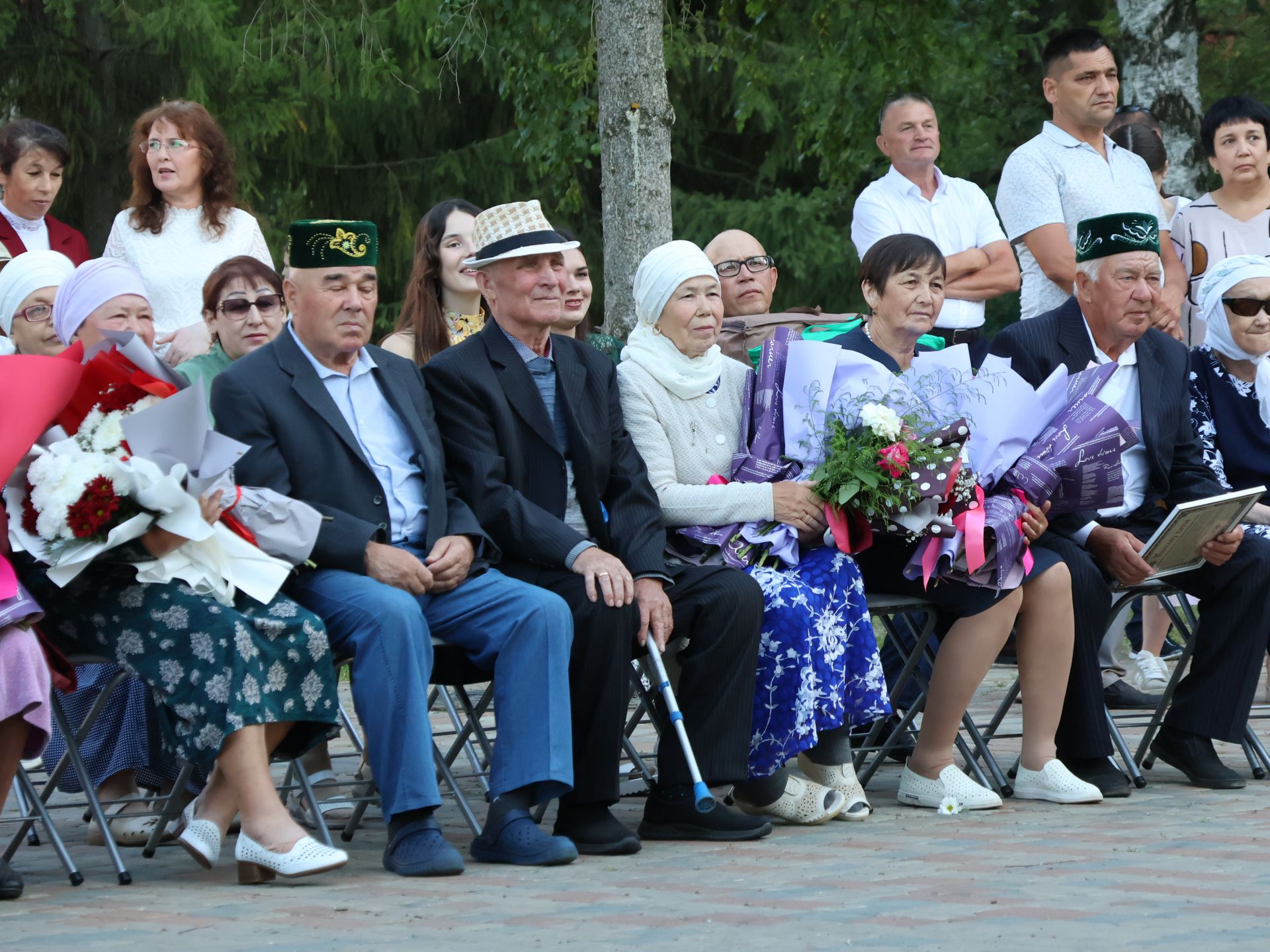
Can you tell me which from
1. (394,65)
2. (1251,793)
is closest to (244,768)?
(1251,793)

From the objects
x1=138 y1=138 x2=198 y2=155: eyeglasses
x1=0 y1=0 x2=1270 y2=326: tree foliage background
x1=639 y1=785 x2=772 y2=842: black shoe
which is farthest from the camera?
x1=0 y1=0 x2=1270 y2=326: tree foliage background

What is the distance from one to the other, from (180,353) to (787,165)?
38.2ft

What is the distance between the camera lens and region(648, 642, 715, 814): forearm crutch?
216 inches

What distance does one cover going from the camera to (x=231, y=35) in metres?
14.4

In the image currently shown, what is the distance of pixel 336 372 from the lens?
5730 millimetres

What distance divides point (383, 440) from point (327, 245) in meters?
0.61

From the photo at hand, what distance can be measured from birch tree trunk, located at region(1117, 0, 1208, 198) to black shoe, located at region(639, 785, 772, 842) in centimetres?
653

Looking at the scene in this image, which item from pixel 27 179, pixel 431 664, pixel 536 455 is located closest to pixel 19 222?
pixel 27 179

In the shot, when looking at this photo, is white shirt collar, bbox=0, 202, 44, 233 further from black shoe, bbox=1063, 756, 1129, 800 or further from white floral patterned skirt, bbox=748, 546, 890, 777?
black shoe, bbox=1063, 756, 1129, 800

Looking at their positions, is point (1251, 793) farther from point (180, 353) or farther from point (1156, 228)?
point (180, 353)

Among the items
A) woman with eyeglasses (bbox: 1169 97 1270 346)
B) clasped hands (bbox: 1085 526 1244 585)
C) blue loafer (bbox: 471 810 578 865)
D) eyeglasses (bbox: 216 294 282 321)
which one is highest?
woman with eyeglasses (bbox: 1169 97 1270 346)

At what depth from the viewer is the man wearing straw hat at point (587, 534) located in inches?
218

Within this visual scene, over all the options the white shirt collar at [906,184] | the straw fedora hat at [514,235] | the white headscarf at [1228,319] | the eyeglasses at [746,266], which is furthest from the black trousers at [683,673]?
the white shirt collar at [906,184]

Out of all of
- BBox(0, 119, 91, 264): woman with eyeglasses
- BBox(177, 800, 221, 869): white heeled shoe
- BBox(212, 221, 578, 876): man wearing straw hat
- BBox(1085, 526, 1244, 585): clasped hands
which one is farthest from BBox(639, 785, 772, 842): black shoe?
BBox(0, 119, 91, 264): woman with eyeglasses
